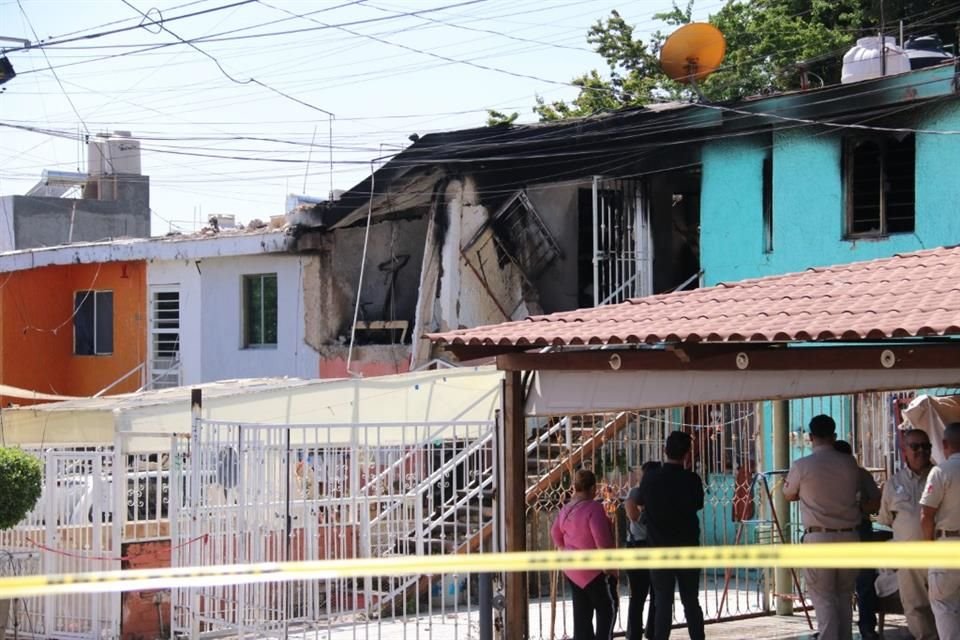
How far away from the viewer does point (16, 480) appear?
1221 centimetres

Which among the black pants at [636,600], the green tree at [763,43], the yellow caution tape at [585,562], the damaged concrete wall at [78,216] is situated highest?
the green tree at [763,43]

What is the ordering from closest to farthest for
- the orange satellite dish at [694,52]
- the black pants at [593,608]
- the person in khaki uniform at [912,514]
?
the person in khaki uniform at [912,514], the black pants at [593,608], the orange satellite dish at [694,52]

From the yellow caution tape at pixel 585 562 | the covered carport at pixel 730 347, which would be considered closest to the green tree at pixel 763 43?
the covered carport at pixel 730 347

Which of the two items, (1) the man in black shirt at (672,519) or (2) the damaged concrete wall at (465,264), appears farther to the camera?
(2) the damaged concrete wall at (465,264)

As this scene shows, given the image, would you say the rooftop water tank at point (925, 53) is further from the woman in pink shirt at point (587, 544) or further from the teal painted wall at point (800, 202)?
the woman in pink shirt at point (587, 544)

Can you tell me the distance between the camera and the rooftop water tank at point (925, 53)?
712 inches

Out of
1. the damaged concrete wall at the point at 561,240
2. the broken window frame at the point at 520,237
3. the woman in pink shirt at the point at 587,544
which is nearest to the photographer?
the woman in pink shirt at the point at 587,544

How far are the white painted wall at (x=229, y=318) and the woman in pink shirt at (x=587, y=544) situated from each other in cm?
1372

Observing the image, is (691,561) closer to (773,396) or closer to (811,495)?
(773,396)

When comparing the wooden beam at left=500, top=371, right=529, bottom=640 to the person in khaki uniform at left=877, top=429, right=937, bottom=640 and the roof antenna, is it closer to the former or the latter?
the person in khaki uniform at left=877, top=429, right=937, bottom=640

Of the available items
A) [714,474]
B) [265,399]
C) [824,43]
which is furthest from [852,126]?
[824,43]

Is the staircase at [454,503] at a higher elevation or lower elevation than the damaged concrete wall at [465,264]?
lower

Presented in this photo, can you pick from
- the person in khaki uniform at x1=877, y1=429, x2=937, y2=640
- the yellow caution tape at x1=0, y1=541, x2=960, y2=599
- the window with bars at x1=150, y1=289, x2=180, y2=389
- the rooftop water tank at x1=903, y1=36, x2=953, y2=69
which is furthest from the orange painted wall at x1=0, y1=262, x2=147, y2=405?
the yellow caution tape at x1=0, y1=541, x2=960, y2=599

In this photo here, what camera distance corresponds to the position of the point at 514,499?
10609 millimetres
